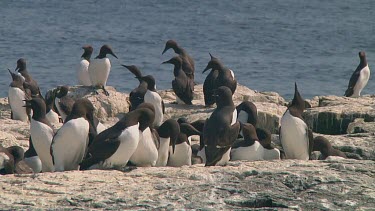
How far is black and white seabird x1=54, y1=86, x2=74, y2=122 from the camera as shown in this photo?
1583cm

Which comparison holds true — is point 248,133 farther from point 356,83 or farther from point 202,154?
point 356,83

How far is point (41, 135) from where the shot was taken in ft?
39.9

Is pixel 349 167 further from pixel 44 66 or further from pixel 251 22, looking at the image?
pixel 251 22

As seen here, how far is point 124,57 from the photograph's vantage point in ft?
108

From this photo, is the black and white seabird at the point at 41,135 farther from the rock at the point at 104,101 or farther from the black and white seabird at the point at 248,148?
the rock at the point at 104,101

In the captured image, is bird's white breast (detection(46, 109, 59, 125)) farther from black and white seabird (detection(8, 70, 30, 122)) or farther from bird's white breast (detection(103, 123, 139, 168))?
bird's white breast (detection(103, 123, 139, 168))

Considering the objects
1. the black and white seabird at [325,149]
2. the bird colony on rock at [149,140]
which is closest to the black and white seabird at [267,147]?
the bird colony on rock at [149,140]

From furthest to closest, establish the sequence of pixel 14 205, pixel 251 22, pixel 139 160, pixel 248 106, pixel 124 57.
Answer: pixel 251 22 → pixel 124 57 → pixel 248 106 → pixel 139 160 → pixel 14 205

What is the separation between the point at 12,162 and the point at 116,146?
1.48 metres

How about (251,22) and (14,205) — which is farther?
(251,22)

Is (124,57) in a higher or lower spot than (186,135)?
lower

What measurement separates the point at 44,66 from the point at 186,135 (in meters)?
18.0

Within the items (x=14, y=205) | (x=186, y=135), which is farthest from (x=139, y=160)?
(x=14, y=205)

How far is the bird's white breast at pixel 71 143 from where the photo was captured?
37.5 ft
